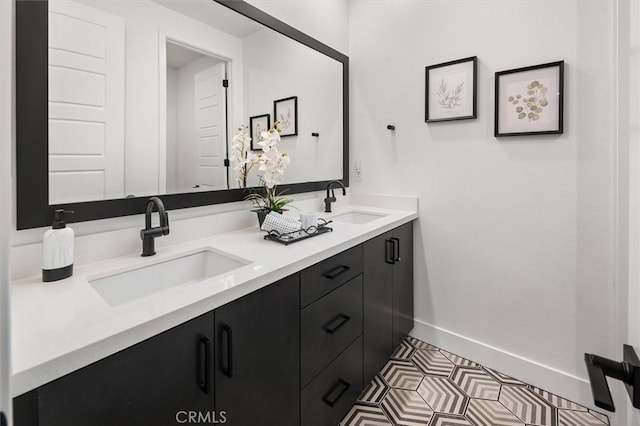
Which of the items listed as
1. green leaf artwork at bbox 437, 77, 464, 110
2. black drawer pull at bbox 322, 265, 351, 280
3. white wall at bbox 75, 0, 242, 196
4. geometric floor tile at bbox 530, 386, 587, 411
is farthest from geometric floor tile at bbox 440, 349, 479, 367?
white wall at bbox 75, 0, 242, 196

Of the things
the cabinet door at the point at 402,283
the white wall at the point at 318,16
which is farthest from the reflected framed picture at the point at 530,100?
the white wall at the point at 318,16

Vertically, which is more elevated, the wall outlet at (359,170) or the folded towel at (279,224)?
the wall outlet at (359,170)

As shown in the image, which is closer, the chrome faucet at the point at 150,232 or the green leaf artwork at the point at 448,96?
the chrome faucet at the point at 150,232

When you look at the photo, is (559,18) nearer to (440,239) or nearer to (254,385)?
(440,239)

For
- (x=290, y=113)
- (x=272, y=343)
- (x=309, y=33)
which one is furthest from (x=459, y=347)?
(x=309, y=33)

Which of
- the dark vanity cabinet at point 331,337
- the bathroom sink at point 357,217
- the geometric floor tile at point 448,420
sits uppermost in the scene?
the bathroom sink at point 357,217

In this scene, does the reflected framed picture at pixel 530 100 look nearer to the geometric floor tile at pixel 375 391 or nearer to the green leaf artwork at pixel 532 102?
the green leaf artwork at pixel 532 102

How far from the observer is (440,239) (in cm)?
211

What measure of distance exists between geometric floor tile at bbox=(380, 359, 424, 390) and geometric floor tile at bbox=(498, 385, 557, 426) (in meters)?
0.42

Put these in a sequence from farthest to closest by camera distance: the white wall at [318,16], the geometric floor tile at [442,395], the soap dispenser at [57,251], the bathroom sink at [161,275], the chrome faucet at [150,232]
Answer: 1. the white wall at [318,16]
2. the geometric floor tile at [442,395]
3. the chrome faucet at [150,232]
4. the bathroom sink at [161,275]
5. the soap dispenser at [57,251]

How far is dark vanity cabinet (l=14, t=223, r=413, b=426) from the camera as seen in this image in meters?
0.69

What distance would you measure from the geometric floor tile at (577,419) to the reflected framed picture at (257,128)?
2.00 m

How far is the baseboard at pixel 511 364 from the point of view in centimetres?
166

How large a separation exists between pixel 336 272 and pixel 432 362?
3.60ft
